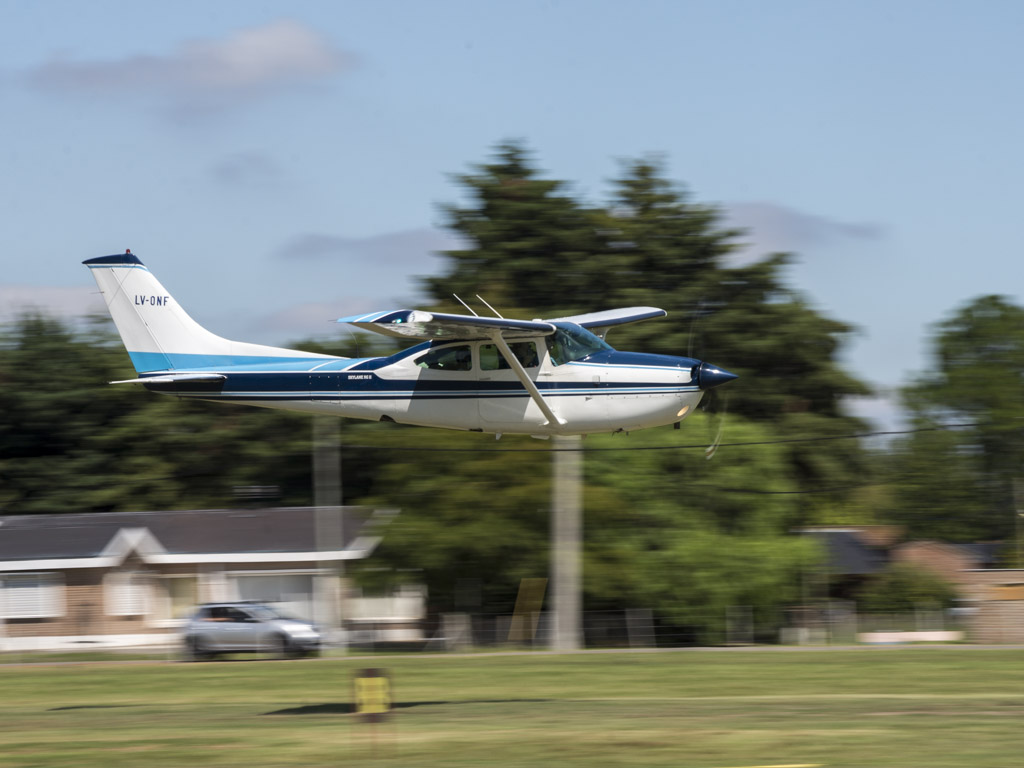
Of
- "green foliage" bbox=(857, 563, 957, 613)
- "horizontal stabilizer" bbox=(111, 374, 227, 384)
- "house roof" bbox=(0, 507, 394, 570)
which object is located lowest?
"green foliage" bbox=(857, 563, 957, 613)

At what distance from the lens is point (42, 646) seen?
4384 cm

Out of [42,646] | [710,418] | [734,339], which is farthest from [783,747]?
[734,339]

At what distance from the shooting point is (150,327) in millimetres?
21156

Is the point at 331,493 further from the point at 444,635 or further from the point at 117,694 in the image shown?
the point at 117,694

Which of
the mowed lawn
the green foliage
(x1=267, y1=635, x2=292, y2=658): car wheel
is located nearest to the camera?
the mowed lawn

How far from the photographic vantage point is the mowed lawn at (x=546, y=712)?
18.6 metres

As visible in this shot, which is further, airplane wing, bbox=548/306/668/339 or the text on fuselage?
airplane wing, bbox=548/306/668/339

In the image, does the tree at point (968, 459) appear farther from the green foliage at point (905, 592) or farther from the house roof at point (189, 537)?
the house roof at point (189, 537)

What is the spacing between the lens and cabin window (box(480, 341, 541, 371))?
19484mm

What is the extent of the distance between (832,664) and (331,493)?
71.4ft

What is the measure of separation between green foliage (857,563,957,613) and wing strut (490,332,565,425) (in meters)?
33.1

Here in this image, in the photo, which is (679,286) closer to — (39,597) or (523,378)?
(39,597)

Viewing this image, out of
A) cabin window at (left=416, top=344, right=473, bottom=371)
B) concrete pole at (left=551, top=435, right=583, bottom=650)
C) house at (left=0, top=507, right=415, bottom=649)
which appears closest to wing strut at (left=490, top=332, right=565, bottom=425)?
cabin window at (left=416, top=344, right=473, bottom=371)

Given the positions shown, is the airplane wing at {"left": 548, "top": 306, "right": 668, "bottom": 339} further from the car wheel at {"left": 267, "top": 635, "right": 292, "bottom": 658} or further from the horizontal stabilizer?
the car wheel at {"left": 267, "top": 635, "right": 292, "bottom": 658}
